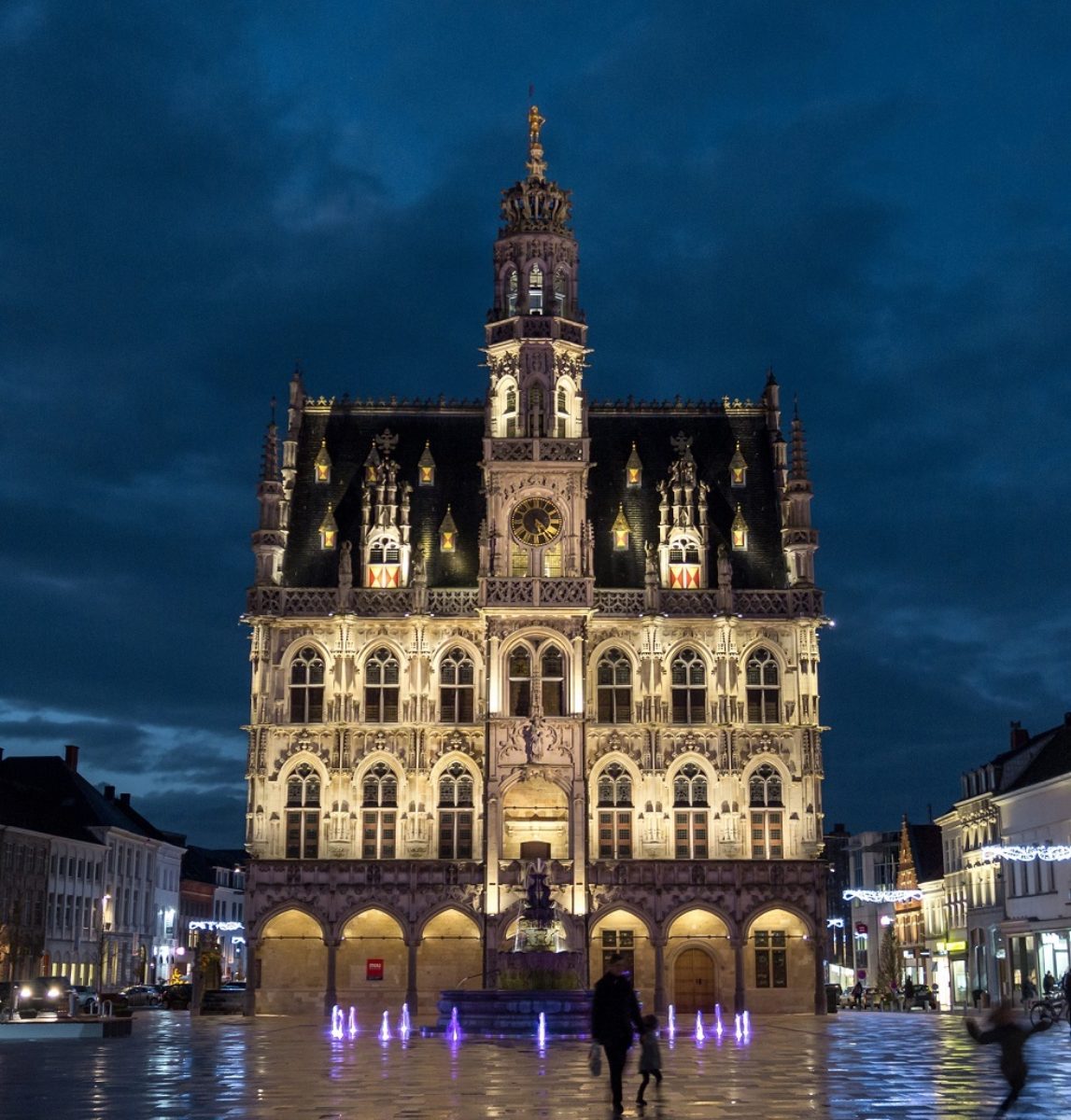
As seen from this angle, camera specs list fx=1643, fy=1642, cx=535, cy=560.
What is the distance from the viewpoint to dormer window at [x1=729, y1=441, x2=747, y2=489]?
243 feet

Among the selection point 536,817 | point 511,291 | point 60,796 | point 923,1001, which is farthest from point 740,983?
point 60,796

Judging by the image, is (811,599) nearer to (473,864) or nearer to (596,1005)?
(473,864)

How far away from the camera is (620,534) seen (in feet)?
235

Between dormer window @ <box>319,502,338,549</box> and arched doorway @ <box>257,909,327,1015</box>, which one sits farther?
dormer window @ <box>319,502,338,549</box>

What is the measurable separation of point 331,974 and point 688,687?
18602 mm

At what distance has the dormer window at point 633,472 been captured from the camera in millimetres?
73188

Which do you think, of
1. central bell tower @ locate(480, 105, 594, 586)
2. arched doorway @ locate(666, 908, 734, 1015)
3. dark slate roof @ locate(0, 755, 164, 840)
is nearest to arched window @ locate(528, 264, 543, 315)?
central bell tower @ locate(480, 105, 594, 586)

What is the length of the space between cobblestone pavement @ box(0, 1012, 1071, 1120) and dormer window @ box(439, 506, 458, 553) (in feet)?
97.2

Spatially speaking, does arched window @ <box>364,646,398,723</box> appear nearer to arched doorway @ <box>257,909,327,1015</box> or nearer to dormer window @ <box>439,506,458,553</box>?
dormer window @ <box>439,506,458,553</box>

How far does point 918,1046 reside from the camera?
129 feet

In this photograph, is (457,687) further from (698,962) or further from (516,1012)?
(516,1012)

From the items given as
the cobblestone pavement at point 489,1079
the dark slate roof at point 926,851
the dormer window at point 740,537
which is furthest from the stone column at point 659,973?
the dark slate roof at point 926,851

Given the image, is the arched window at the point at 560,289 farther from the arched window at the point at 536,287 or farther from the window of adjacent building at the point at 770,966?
the window of adjacent building at the point at 770,966

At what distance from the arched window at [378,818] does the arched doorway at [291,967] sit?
12.2 ft
